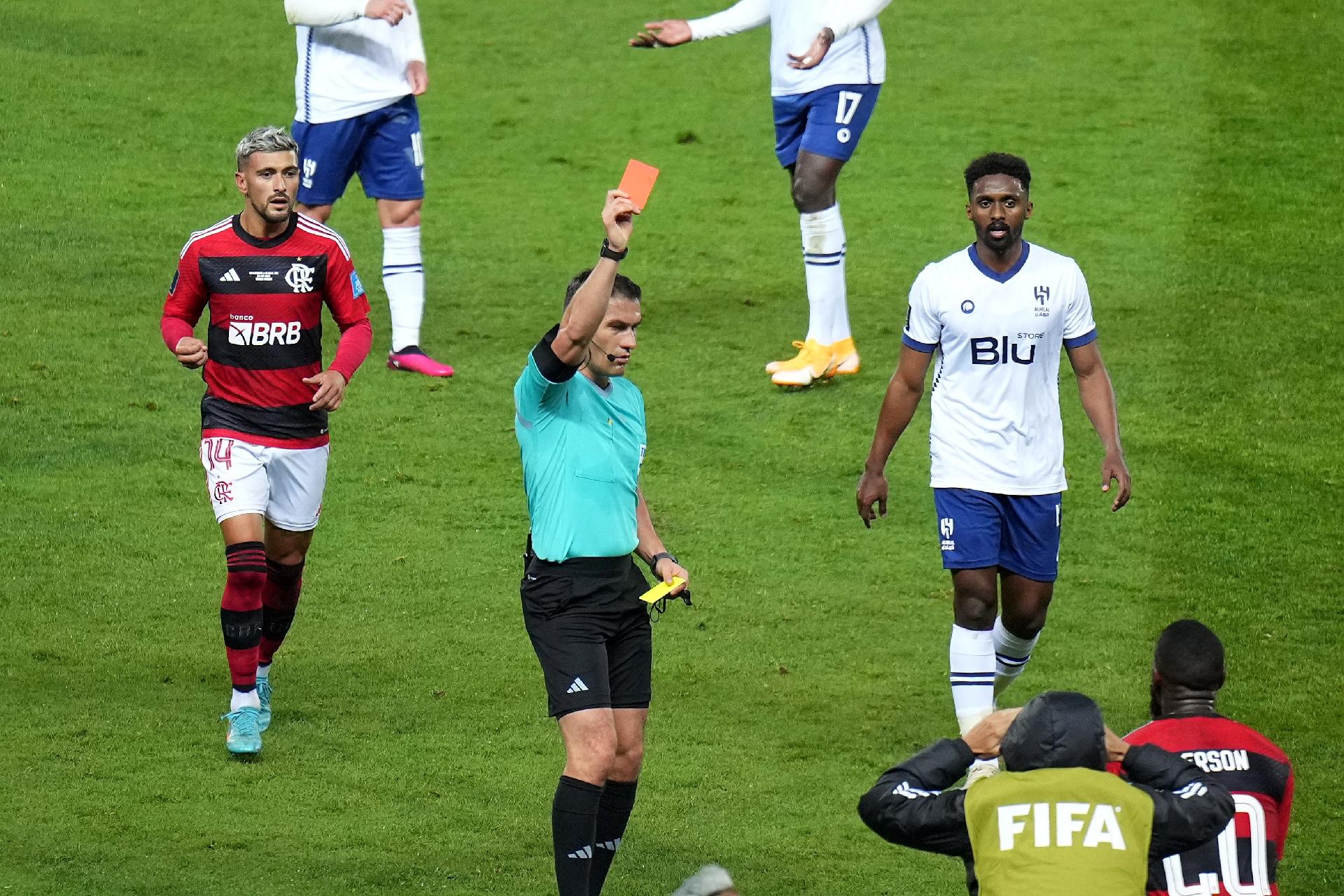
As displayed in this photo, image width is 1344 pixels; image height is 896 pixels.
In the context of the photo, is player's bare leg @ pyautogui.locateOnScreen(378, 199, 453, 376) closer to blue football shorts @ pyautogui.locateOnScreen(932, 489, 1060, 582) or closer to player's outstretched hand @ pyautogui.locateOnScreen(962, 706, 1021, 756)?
blue football shorts @ pyautogui.locateOnScreen(932, 489, 1060, 582)

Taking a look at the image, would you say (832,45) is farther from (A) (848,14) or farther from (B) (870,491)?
(B) (870,491)

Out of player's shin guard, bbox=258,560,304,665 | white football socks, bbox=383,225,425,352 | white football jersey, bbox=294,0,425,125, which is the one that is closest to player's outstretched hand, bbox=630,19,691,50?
white football jersey, bbox=294,0,425,125

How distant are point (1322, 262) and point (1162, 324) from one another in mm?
1700

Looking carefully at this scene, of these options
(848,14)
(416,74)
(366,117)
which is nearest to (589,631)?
(848,14)

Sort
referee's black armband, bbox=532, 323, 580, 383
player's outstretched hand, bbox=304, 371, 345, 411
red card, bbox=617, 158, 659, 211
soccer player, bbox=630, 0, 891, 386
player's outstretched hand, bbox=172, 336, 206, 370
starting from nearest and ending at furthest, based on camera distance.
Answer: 1. red card, bbox=617, 158, 659, 211
2. referee's black armband, bbox=532, 323, 580, 383
3. player's outstretched hand, bbox=172, 336, 206, 370
4. player's outstretched hand, bbox=304, 371, 345, 411
5. soccer player, bbox=630, 0, 891, 386

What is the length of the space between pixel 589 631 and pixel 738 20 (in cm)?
539

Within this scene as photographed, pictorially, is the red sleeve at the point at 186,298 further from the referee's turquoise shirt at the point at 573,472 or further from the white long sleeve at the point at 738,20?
the white long sleeve at the point at 738,20

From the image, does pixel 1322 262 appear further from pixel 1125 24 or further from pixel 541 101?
pixel 541 101

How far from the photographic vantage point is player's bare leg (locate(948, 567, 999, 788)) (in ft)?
20.3

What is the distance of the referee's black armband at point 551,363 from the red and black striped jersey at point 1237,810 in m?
1.77

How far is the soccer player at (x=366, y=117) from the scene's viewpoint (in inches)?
382

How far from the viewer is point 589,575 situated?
5395mm

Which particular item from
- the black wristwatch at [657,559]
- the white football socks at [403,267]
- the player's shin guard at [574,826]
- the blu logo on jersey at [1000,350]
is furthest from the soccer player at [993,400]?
the white football socks at [403,267]

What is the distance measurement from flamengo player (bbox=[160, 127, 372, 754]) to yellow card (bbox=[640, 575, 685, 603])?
1681 mm
